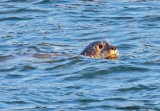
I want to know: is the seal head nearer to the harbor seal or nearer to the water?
the harbor seal

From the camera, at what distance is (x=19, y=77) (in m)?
14.0

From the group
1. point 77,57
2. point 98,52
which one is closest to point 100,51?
point 98,52

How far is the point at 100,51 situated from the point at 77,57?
507 millimetres

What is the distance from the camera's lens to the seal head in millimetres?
15617

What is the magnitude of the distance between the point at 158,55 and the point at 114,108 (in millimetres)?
4012

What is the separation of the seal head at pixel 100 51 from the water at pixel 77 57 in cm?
21

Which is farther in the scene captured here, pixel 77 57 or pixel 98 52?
pixel 98 52

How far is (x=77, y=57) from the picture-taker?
15492mm

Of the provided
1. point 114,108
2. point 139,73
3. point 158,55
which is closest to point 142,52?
point 158,55

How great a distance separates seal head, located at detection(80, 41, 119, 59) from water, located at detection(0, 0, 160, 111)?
0.21m

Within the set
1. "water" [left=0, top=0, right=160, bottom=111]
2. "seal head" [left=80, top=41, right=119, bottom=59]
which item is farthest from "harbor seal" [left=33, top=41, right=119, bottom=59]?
"water" [left=0, top=0, right=160, bottom=111]

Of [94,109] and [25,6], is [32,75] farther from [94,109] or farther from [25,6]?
[25,6]

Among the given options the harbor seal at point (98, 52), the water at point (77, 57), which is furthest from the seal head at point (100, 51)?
the water at point (77, 57)

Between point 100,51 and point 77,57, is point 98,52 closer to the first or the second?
point 100,51
